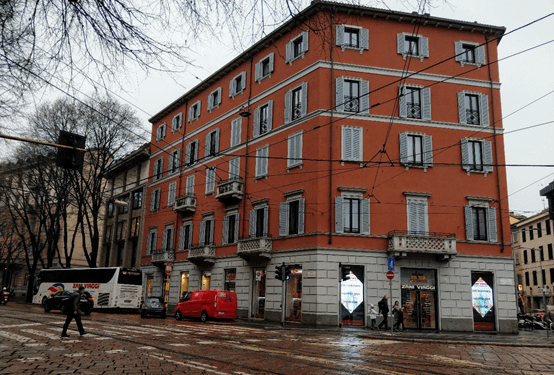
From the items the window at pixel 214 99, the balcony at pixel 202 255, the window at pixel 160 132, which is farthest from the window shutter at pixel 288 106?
the window at pixel 160 132

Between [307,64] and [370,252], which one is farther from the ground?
[307,64]

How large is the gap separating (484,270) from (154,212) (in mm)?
26529

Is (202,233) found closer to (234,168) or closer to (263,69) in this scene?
(234,168)

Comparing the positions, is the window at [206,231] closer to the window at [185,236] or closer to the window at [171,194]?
the window at [185,236]

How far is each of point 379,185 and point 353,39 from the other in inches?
340

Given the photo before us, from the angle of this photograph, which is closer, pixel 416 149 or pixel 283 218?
pixel 416 149

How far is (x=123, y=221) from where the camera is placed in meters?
45.8

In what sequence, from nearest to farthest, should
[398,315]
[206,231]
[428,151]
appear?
[398,315] < [428,151] < [206,231]

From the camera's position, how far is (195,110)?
126 feet

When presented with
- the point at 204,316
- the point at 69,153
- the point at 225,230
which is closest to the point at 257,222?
the point at 225,230

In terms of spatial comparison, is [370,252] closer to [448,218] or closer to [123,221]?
[448,218]

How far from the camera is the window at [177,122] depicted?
4012cm

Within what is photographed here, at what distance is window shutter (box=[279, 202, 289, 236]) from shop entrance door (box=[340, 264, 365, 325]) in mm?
4019

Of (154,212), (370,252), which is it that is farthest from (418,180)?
(154,212)
